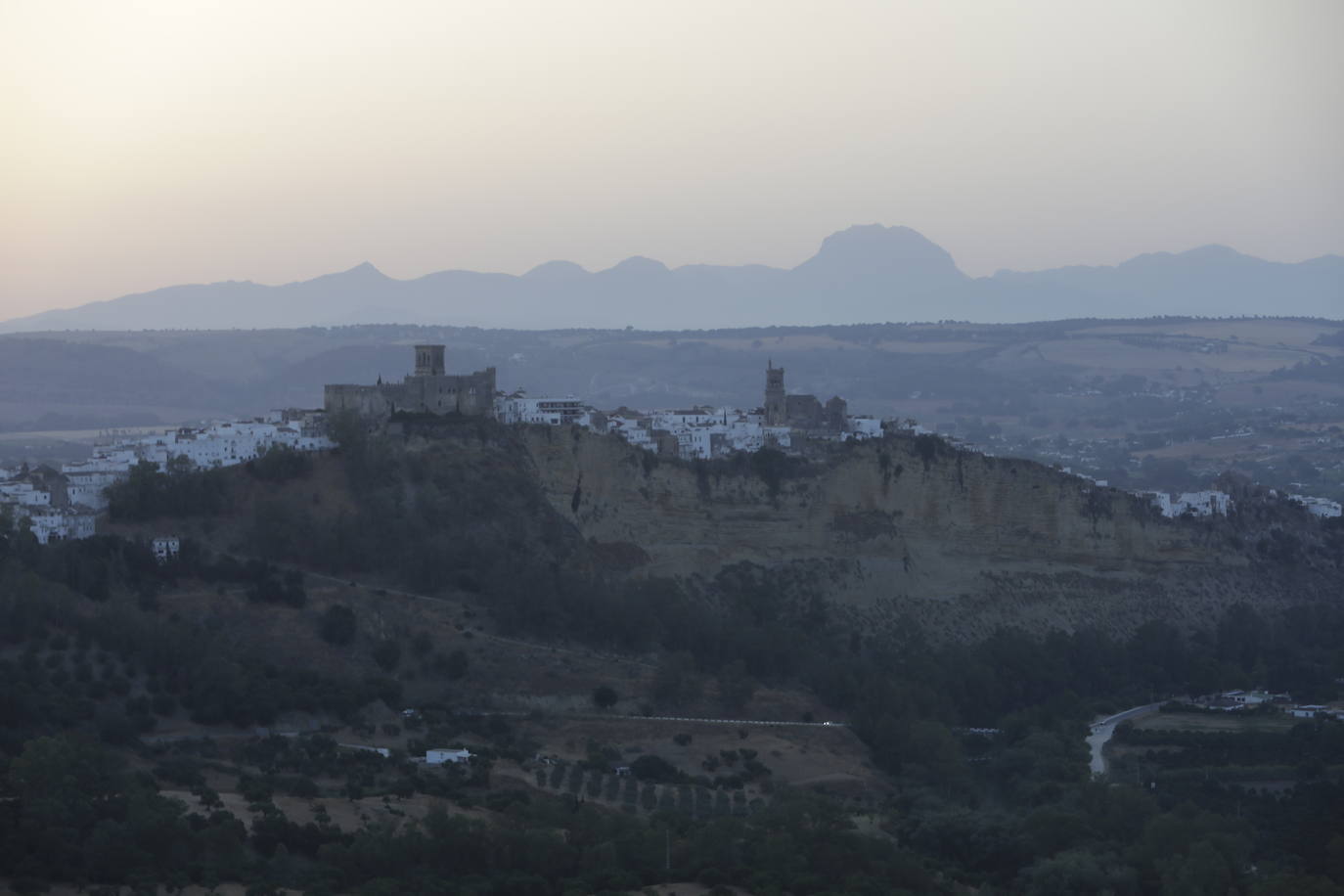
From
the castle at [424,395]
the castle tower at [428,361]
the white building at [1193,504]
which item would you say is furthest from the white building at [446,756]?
the white building at [1193,504]

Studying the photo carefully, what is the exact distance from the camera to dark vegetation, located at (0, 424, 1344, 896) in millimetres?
29172

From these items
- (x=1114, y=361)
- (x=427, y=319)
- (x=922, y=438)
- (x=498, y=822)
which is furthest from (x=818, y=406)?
(x=427, y=319)

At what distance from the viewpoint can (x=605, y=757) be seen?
1470 inches

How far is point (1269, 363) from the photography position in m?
140

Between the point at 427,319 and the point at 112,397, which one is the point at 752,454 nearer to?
the point at 112,397

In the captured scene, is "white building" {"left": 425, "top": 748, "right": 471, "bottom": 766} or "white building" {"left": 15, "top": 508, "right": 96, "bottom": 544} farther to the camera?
"white building" {"left": 15, "top": 508, "right": 96, "bottom": 544}

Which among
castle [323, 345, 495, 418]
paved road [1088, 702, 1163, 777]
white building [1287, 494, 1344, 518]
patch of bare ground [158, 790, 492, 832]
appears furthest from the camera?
→ white building [1287, 494, 1344, 518]

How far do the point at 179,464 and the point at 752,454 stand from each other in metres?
14.1

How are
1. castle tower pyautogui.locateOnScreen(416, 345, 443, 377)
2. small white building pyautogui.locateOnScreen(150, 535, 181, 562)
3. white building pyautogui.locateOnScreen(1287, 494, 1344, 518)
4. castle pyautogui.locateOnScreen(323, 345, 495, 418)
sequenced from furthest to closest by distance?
white building pyautogui.locateOnScreen(1287, 494, 1344, 518) → castle tower pyautogui.locateOnScreen(416, 345, 443, 377) → castle pyautogui.locateOnScreen(323, 345, 495, 418) → small white building pyautogui.locateOnScreen(150, 535, 181, 562)

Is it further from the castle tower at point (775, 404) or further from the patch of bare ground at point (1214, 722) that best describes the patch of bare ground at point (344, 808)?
the castle tower at point (775, 404)

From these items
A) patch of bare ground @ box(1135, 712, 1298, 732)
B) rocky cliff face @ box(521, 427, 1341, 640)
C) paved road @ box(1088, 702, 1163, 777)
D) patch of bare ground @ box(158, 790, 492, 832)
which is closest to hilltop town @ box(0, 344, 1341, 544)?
rocky cliff face @ box(521, 427, 1341, 640)

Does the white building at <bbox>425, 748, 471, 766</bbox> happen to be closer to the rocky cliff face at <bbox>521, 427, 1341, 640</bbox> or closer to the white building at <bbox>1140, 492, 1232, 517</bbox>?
the rocky cliff face at <bbox>521, 427, 1341, 640</bbox>

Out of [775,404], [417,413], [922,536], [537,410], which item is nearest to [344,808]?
[417,413]

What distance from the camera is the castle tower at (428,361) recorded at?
51938 millimetres
